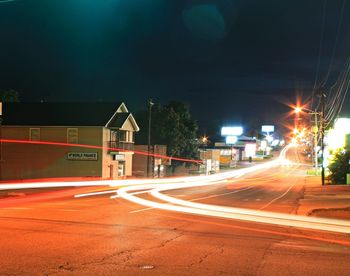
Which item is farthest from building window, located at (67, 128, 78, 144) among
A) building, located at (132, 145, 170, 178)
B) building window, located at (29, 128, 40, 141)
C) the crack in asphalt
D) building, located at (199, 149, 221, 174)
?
the crack in asphalt

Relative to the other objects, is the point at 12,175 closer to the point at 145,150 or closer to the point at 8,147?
the point at 8,147

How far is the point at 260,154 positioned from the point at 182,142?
88.6 metres

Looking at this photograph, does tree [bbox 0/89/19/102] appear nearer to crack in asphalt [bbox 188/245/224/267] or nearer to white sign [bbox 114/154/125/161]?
white sign [bbox 114/154/125/161]

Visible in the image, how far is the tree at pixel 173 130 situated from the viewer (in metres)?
65.5

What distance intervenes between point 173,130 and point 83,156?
61.4ft

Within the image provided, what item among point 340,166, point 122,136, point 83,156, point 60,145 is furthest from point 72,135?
point 340,166

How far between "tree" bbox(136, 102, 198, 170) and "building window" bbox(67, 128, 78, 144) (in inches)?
676

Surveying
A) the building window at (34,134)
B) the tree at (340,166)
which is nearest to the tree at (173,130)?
the building window at (34,134)

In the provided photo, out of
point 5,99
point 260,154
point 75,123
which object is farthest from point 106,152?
point 260,154

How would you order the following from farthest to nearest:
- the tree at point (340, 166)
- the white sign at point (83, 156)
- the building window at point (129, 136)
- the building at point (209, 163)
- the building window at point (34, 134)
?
the building at point (209, 163) < the building window at point (129, 136) < the building window at point (34, 134) < the white sign at point (83, 156) < the tree at point (340, 166)

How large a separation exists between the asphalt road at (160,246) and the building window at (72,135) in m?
33.7

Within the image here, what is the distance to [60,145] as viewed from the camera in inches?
1972

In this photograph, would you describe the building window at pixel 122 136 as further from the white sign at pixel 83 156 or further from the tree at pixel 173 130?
the tree at pixel 173 130

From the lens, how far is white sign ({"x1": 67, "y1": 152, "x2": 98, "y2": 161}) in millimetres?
49781
